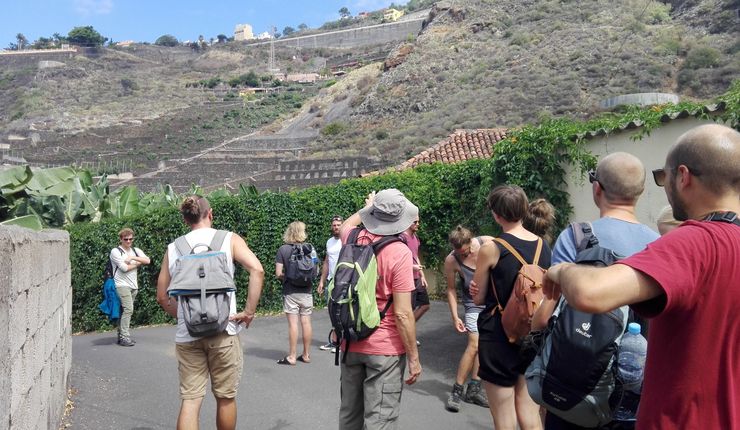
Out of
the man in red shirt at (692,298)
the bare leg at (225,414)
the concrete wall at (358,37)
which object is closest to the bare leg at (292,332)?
the bare leg at (225,414)

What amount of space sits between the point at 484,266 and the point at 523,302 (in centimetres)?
56

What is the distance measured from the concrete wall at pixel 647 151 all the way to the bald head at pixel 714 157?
21.7 ft

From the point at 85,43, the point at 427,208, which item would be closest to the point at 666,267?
the point at 427,208

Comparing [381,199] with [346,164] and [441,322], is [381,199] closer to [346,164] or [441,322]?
[441,322]

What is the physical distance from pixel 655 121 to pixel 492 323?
17.5 ft

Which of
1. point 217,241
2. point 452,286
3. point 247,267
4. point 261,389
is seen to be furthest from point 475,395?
point 217,241

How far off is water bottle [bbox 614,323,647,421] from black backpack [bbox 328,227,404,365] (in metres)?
1.72

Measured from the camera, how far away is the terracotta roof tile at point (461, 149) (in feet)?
76.1

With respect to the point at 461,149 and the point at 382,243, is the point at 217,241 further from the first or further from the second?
the point at 461,149

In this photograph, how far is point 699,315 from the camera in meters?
2.08

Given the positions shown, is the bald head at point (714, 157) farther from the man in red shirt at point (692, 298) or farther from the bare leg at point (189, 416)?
the bare leg at point (189, 416)

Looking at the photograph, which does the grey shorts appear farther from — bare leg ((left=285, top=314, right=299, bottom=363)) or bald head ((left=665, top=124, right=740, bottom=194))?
bald head ((left=665, top=124, right=740, bottom=194))

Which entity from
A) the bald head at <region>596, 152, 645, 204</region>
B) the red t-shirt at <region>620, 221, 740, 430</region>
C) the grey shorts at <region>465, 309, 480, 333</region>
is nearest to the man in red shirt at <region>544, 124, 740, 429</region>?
the red t-shirt at <region>620, 221, 740, 430</region>

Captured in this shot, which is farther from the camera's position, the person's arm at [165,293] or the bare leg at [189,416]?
the person's arm at [165,293]
